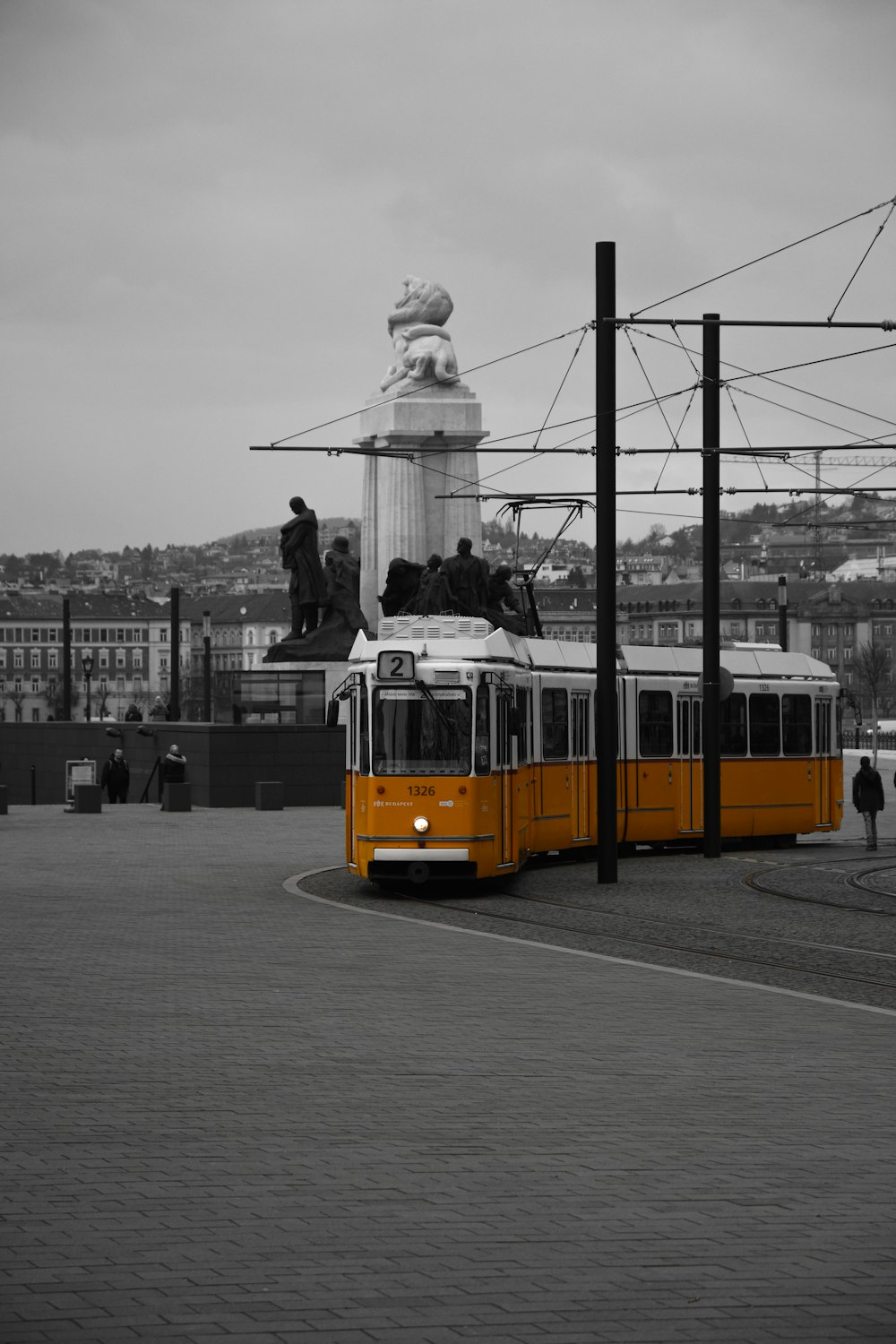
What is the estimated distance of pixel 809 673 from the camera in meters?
32.1

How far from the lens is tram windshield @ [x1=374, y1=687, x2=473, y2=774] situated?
22.6 meters

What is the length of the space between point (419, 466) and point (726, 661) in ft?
60.9

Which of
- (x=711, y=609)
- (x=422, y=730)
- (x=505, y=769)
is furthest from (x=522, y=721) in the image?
(x=711, y=609)

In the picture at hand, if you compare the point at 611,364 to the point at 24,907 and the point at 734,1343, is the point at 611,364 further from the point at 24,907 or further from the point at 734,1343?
the point at 734,1343

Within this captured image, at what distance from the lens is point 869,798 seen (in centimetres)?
3073

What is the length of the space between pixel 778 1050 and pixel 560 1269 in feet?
16.8

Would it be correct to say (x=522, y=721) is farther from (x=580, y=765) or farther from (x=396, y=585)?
(x=396, y=585)

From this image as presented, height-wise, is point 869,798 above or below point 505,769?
below

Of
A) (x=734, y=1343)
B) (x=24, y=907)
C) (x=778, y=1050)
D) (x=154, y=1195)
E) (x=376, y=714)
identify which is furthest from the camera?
(x=376, y=714)

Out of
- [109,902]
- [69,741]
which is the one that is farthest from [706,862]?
[69,741]

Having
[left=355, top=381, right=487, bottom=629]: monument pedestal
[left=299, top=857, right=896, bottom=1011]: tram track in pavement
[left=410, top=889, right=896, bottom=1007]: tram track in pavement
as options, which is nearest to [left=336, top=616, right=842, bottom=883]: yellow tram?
[left=299, top=857, right=896, bottom=1011]: tram track in pavement

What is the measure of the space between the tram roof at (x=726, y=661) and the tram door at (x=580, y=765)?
3.84 ft

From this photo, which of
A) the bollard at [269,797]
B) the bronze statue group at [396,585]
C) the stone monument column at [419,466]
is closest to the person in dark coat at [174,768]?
the bollard at [269,797]

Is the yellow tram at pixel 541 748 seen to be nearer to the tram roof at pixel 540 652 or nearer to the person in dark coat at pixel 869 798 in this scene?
the tram roof at pixel 540 652
